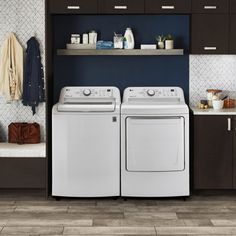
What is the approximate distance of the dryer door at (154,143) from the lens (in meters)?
5.79

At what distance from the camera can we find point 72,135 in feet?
19.0

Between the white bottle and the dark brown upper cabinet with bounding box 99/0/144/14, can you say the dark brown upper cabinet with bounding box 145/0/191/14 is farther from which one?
the white bottle

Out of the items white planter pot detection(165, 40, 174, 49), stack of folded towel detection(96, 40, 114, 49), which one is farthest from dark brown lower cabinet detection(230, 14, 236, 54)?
stack of folded towel detection(96, 40, 114, 49)

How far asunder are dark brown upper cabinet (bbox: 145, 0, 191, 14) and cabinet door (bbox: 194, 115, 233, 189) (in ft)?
3.55

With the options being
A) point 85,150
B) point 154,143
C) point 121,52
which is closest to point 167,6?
point 121,52

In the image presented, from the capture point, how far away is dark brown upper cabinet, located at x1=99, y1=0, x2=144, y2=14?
598 centimetres

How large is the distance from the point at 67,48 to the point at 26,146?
3.55 feet

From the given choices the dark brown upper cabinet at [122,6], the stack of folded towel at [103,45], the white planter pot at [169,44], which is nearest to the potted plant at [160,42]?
the white planter pot at [169,44]

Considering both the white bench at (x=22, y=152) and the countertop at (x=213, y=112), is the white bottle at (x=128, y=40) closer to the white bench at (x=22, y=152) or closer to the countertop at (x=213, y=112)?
the countertop at (x=213, y=112)

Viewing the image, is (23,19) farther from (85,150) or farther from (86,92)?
(85,150)

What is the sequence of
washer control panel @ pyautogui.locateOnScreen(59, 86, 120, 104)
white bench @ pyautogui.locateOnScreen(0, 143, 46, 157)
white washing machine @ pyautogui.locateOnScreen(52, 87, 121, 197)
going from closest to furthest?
white washing machine @ pyautogui.locateOnScreen(52, 87, 121, 197)
white bench @ pyautogui.locateOnScreen(0, 143, 46, 157)
washer control panel @ pyautogui.locateOnScreen(59, 86, 120, 104)

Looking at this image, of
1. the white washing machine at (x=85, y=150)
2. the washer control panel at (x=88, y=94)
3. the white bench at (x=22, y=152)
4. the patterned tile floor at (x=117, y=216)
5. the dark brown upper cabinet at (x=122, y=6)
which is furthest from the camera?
the washer control panel at (x=88, y=94)

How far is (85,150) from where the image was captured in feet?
19.0

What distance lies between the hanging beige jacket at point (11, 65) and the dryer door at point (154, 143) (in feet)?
4.33
